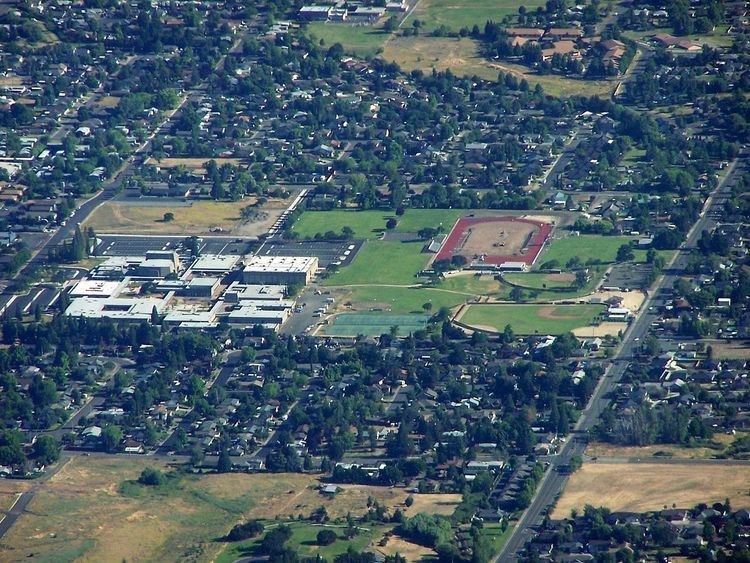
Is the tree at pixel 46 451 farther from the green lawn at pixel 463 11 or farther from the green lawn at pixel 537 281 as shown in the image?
the green lawn at pixel 463 11

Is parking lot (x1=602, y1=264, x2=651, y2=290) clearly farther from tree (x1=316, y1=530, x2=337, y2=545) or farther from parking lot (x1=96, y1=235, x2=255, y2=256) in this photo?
tree (x1=316, y1=530, x2=337, y2=545)

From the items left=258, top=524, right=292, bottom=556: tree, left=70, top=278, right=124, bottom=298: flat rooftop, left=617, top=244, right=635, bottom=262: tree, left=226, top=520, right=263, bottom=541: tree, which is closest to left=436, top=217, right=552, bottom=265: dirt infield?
left=617, top=244, right=635, bottom=262: tree

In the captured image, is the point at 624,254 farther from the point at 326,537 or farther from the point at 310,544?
the point at 310,544

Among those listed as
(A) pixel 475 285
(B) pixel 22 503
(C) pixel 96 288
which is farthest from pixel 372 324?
(B) pixel 22 503

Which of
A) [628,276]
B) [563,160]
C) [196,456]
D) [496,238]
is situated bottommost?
[563,160]

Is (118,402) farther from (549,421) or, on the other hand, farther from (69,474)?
(549,421)

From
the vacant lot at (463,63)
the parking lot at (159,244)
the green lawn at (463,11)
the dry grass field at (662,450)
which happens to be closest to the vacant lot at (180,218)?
the parking lot at (159,244)
